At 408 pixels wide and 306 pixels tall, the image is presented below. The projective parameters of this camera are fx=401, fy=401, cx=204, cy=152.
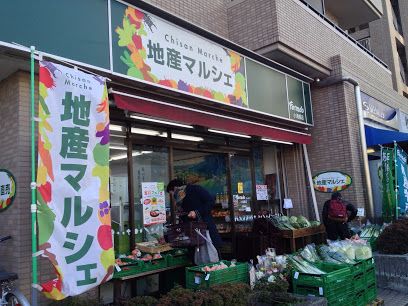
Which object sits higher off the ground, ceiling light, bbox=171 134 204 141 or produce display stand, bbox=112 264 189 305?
ceiling light, bbox=171 134 204 141

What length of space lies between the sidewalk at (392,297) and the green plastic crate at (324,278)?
157cm

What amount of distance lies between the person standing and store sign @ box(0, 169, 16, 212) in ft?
22.1

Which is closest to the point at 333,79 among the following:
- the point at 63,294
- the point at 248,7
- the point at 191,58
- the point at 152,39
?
the point at 248,7

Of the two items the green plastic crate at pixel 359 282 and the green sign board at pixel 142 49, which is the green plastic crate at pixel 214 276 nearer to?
the green plastic crate at pixel 359 282

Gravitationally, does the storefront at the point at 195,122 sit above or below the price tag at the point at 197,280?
above

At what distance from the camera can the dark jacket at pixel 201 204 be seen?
6820mm

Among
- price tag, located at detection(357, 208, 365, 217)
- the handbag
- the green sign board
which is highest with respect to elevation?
the green sign board

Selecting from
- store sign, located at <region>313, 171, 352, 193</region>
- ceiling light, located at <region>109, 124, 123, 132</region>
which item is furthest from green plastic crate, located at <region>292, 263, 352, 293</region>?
store sign, located at <region>313, 171, 352, 193</region>

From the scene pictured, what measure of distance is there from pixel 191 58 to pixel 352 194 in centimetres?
618

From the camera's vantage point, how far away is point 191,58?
7586 mm

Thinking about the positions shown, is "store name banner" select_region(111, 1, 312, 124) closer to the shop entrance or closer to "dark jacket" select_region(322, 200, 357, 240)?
the shop entrance

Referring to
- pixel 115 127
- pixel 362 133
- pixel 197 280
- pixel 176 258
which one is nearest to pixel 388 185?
pixel 362 133

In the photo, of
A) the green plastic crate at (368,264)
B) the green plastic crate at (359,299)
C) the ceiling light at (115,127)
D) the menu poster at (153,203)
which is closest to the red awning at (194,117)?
the ceiling light at (115,127)

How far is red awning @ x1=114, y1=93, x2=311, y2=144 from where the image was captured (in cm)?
603
